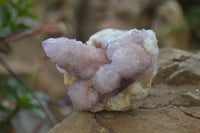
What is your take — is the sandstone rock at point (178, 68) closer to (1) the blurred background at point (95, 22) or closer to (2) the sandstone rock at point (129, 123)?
(2) the sandstone rock at point (129, 123)

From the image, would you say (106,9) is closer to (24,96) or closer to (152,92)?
(24,96)

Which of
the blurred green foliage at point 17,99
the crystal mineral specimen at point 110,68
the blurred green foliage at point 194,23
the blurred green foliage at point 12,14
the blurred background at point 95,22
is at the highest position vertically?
Answer: the blurred green foliage at point 12,14

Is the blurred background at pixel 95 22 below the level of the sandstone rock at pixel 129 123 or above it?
below

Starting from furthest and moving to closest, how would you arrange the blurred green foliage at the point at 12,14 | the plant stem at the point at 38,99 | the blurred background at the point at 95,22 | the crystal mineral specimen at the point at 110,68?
the blurred background at the point at 95,22, the blurred green foliage at the point at 12,14, the plant stem at the point at 38,99, the crystal mineral specimen at the point at 110,68

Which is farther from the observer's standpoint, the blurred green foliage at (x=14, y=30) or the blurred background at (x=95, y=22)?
the blurred background at (x=95, y=22)

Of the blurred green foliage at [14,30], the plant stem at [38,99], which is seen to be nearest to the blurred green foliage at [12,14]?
the blurred green foliage at [14,30]

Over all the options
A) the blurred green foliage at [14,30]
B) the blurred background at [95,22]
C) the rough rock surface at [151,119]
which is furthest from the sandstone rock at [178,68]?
the blurred background at [95,22]

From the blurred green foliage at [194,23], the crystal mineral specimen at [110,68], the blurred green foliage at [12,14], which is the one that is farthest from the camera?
the blurred green foliage at [194,23]
